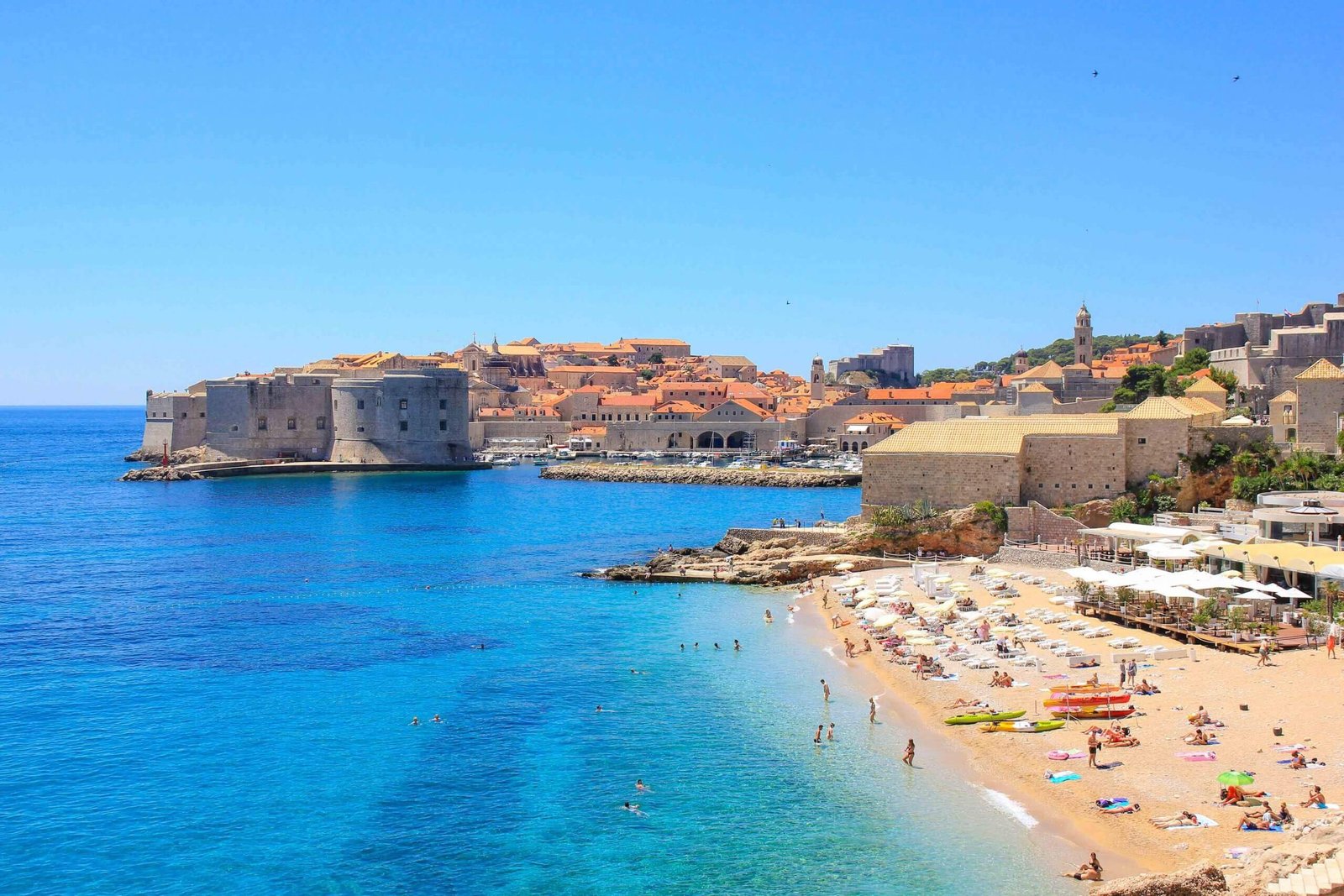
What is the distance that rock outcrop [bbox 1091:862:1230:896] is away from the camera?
10648mm

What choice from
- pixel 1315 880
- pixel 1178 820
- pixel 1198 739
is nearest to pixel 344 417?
pixel 1198 739

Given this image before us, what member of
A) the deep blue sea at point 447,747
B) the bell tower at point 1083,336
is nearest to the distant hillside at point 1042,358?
the bell tower at point 1083,336

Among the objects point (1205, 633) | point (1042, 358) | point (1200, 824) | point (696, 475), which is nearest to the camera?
point (1200, 824)

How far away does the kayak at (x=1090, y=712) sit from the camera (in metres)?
16.6

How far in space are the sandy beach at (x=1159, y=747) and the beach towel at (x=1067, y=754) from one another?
85mm

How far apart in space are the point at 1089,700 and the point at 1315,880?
6820 mm

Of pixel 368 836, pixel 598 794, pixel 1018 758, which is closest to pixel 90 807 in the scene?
pixel 368 836

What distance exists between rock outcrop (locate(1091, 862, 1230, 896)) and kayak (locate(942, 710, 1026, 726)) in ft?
20.0

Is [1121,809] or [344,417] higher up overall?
[344,417]

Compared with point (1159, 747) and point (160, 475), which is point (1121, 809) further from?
point (160, 475)

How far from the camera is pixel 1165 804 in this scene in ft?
44.3

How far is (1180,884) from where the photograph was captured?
1069 cm

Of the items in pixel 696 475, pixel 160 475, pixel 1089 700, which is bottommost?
pixel 1089 700

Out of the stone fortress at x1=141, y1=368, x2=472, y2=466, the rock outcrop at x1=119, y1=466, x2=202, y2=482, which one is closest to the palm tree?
the stone fortress at x1=141, y1=368, x2=472, y2=466
